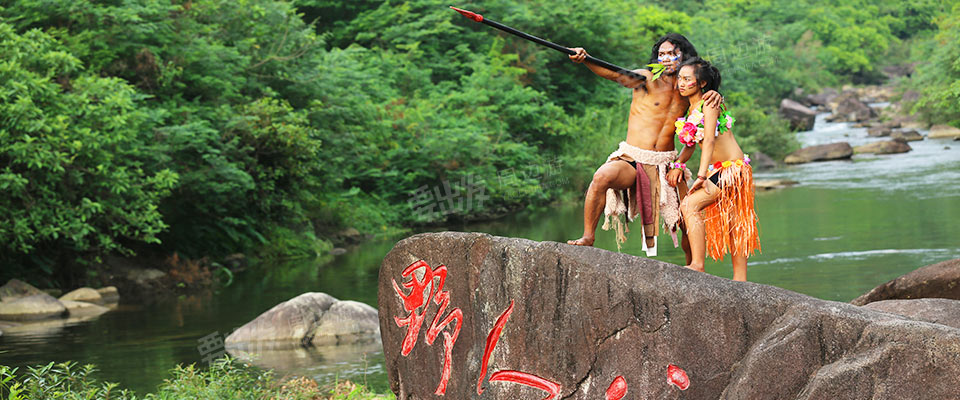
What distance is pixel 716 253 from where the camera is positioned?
608 cm

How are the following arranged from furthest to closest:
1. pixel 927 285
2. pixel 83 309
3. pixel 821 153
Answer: pixel 821 153, pixel 83 309, pixel 927 285

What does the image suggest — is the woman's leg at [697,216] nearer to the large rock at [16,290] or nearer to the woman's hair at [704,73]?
the woman's hair at [704,73]

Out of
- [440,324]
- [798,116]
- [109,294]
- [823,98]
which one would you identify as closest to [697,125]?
[440,324]

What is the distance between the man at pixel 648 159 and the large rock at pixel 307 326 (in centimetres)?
662

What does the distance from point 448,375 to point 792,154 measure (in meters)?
32.8

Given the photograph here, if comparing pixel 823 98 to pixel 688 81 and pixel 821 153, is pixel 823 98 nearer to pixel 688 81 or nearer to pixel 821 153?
pixel 821 153

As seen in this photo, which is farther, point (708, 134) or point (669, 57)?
point (669, 57)

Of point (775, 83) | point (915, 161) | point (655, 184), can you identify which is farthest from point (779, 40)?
point (655, 184)

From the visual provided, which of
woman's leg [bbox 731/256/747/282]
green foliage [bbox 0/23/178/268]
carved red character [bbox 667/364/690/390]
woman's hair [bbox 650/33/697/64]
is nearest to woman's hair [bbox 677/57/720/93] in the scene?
woman's hair [bbox 650/33/697/64]

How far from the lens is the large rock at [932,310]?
6488 millimetres

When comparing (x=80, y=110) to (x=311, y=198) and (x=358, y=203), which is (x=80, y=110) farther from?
(x=358, y=203)

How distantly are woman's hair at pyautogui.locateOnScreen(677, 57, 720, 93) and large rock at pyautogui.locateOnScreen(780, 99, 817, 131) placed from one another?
131 ft

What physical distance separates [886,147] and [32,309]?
28.7 metres

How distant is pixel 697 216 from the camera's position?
6027 millimetres
